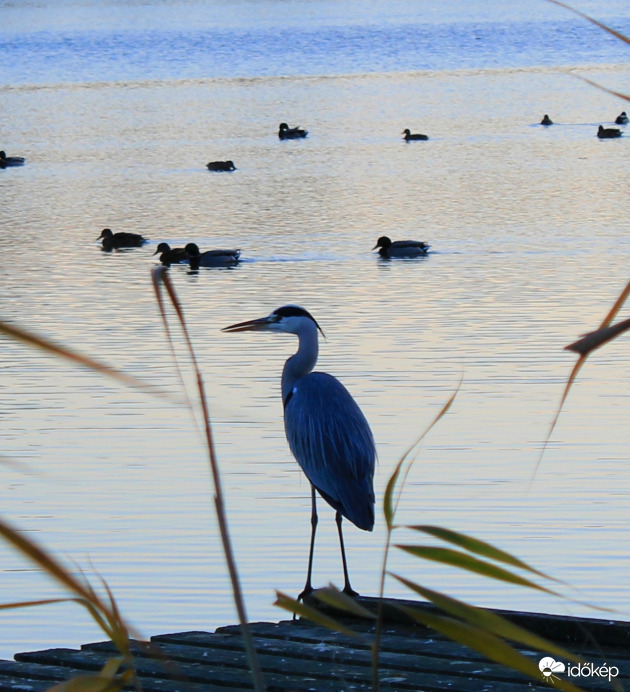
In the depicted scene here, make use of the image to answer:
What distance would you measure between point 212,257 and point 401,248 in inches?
99.0

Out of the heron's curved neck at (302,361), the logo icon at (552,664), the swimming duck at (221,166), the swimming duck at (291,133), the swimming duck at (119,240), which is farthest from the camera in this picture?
the swimming duck at (291,133)

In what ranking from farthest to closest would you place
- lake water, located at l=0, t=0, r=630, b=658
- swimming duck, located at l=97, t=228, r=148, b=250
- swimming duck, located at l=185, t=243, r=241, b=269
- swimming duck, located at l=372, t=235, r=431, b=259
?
swimming duck, located at l=97, t=228, r=148, b=250, swimming duck, located at l=372, t=235, r=431, b=259, swimming duck, located at l=185, t=243, r=241, b=269, lake water, located at l=0, t=0, r=630, b=658

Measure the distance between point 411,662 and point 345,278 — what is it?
49.8ft

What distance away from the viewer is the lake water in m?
8.39

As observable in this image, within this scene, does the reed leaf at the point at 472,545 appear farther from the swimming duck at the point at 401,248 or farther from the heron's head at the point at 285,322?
the swimming duck at the point at 401,248

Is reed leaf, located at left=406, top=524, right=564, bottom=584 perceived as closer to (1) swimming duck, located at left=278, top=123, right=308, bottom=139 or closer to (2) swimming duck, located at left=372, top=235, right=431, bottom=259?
(2) swimming duck, located at left=372, top=235, right=431, bottom=259

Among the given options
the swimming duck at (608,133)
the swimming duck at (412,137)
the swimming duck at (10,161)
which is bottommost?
the swimming duck at (10,161)

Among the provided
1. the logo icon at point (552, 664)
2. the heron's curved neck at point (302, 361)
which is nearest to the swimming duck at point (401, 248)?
the heron's curved neck at point (302, 361)

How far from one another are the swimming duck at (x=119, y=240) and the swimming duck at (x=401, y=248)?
12.8ft

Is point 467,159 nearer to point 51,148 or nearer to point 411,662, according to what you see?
point 51,148

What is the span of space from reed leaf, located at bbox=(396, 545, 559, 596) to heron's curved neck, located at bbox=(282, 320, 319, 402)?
5.39 m

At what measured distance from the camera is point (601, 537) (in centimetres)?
857

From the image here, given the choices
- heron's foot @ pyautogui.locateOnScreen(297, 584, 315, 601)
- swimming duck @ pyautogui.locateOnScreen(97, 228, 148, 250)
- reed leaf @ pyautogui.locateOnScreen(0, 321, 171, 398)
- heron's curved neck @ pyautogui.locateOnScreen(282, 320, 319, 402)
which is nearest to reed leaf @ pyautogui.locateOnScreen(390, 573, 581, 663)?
reed leaf @ pyautogui.locateOnScreen(0, 321, 171, 398)

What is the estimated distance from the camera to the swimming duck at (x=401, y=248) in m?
21.1
